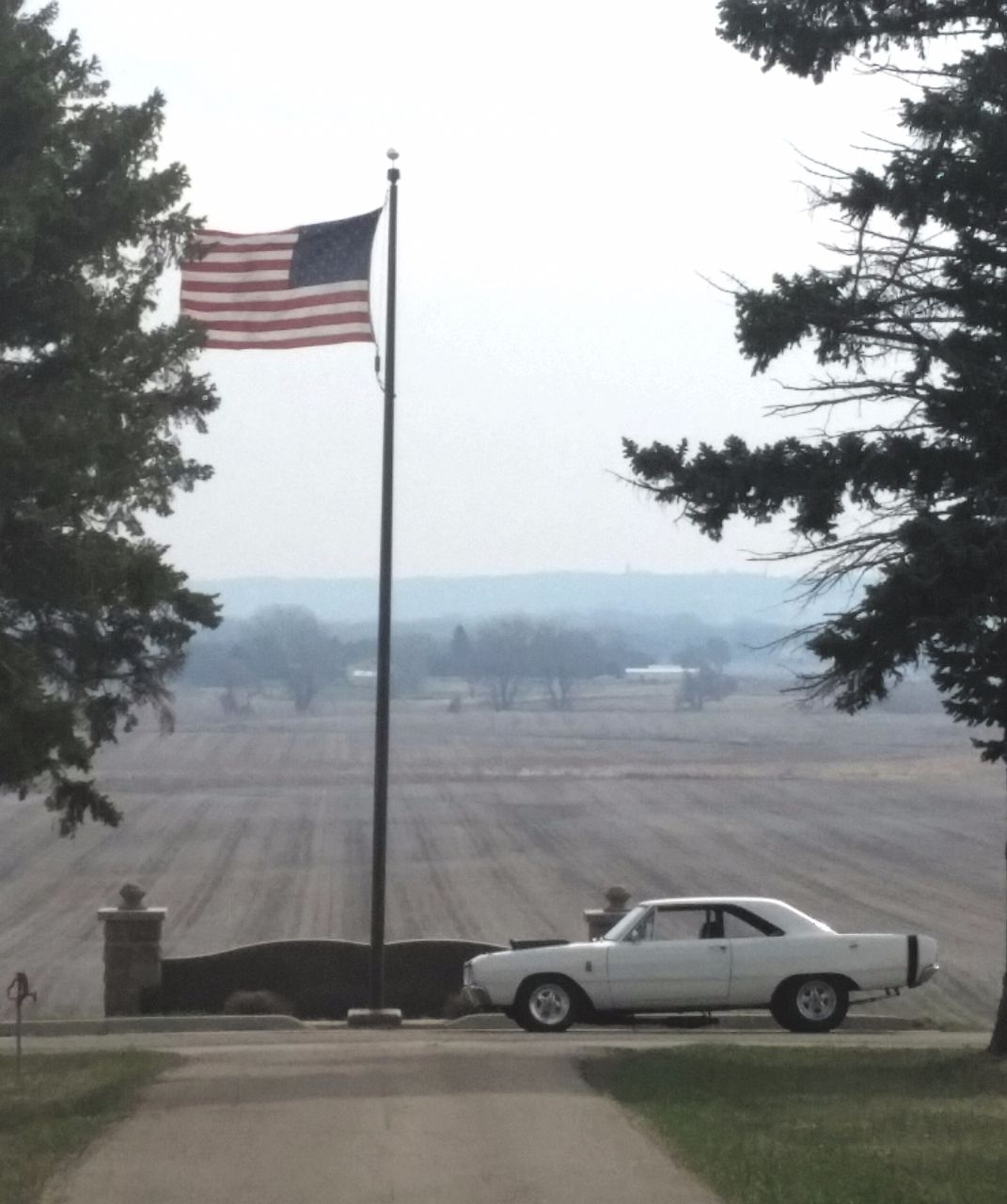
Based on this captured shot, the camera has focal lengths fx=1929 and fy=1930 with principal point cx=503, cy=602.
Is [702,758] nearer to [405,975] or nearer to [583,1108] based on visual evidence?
[405,975]

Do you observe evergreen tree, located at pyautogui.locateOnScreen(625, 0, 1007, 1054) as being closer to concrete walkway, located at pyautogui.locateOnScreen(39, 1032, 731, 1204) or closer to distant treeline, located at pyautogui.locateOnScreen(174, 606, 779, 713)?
concrete walkway, located at pyautogui.locateOnScreen(39, 1032, 731, 1204)

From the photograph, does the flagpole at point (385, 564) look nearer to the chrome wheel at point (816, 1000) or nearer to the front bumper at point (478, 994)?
the front bumper at point (478, 994)

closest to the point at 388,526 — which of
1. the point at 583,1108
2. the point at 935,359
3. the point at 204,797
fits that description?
the point at 935,359

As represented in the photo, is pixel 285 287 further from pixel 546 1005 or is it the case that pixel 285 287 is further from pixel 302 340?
pixel 546 1005

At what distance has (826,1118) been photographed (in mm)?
12000

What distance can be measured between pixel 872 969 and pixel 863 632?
4647 mm

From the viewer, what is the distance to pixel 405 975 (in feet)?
89.0

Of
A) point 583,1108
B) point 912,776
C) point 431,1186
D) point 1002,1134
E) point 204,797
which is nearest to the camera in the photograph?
point 431,1186

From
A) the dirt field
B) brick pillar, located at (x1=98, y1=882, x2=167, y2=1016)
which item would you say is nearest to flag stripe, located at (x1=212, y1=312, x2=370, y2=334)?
brick pillar, located at (x1=98, y1=882, x2=167, y2=1016)

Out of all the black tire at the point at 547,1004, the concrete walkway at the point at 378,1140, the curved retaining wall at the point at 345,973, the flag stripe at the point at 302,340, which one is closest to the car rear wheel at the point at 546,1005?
the black tire at the point at 547,1004

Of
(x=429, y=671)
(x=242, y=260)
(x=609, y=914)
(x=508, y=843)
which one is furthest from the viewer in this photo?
(x=429, y=671)

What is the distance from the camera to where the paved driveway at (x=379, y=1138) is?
9.81 metres

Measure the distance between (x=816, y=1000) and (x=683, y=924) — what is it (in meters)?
1.55

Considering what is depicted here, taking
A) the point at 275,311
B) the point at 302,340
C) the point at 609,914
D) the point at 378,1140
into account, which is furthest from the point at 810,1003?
the point at 275,311
